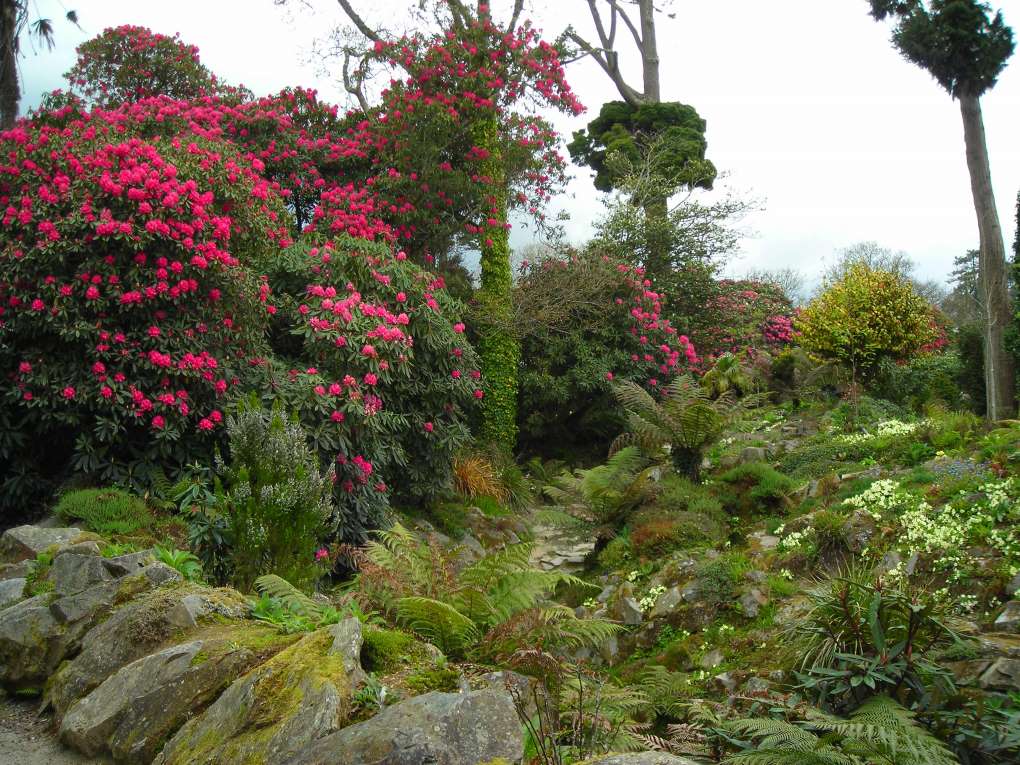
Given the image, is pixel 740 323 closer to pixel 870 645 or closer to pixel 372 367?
pixel 372 367

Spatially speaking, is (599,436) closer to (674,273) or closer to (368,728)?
(674,273)

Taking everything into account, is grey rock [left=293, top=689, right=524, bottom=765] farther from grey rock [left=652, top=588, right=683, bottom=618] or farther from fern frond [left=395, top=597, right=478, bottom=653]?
grey rock [left=652, top=588, right=683, bottom=618]

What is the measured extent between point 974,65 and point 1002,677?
1206 cm

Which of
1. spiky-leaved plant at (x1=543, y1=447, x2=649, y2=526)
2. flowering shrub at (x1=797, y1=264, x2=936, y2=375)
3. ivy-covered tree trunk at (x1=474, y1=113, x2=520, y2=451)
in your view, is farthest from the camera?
ivy-covered tree trunk at (x1=474, y1=113, x2=520, y2=451)

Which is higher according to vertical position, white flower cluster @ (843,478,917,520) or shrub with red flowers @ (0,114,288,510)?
shrub with red flowers @ (0,114,288,510)

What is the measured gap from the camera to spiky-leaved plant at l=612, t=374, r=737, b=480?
9.05 metres

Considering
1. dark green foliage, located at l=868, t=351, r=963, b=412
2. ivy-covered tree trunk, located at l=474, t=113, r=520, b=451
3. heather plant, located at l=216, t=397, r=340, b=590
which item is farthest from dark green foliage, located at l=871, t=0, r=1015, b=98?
heather plant, located at l=216, t=397, r=340, b=590

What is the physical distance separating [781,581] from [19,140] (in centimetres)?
872

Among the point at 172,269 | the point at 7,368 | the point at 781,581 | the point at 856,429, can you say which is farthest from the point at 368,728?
the point at 856,429

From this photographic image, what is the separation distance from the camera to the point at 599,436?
47.9 feet

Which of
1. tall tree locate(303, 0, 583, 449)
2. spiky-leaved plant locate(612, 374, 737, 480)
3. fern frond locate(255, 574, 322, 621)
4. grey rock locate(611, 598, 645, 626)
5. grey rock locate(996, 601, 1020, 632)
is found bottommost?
grey rock locate(611, 598, 645, 626)

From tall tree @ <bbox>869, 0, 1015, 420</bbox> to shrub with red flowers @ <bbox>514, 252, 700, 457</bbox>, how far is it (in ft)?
17.2

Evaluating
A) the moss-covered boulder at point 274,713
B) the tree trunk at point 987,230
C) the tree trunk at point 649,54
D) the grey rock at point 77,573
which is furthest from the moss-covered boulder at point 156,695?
the tree trunk at point 649,54

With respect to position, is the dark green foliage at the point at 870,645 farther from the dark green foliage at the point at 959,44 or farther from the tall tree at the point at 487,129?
the dark green foliage at the point at 959,44
